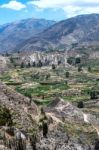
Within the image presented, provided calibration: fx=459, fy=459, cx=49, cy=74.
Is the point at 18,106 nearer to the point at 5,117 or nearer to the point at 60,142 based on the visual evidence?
the point at 5,117

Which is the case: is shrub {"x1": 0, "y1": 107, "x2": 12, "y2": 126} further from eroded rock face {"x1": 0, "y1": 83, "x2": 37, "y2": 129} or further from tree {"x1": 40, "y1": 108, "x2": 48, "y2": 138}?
tree {"x1": 40, "y1": 108, "x2": 48, "y2": 138}

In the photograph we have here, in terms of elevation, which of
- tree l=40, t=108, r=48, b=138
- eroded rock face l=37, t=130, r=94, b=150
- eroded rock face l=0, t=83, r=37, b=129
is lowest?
eroded rock face l=37, t=130, r=94, b=150

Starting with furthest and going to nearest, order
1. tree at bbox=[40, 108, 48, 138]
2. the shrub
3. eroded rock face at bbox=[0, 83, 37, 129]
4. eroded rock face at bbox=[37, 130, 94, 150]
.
Result: tree at bbox=[40, 108, 48, 138] → eroded rock face at bbox=[37, 130, 94, 150] → eroded rock face at bbox=[0, 83, 37, 129] → the shrub

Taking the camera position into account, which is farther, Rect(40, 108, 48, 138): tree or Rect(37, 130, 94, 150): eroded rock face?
Rect(40, 108, 48, 138): tree

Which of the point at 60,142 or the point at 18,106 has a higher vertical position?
the point at 18,106

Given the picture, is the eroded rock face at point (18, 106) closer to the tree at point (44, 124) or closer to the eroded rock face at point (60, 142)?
the tree at point (44, 124)

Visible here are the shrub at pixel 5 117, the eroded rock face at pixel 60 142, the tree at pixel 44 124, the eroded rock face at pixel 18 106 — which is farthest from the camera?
the tree at pixel 44 124

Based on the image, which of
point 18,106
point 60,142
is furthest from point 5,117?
point 60,142

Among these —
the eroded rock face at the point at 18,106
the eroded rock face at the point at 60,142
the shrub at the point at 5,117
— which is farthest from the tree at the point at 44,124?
the shrub at the point at 5,117

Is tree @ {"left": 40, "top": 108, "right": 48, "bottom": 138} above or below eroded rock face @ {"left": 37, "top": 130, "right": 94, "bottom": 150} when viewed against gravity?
above

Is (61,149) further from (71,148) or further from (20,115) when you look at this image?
(20,115)

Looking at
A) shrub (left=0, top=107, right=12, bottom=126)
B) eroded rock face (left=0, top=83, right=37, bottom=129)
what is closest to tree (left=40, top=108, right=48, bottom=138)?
eroded rock face (left=0, top=83, right=37, bottom=129)
